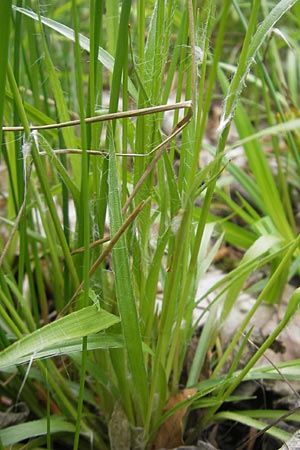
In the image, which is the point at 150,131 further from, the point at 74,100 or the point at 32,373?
the point at 74,100

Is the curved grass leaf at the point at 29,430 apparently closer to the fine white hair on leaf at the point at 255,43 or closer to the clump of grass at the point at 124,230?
the clump of grass at the point at 124,230

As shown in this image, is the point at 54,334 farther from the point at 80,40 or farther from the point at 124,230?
the point at 80,40

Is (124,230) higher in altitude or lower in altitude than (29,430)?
higher

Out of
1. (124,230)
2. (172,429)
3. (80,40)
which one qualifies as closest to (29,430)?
(172,429)

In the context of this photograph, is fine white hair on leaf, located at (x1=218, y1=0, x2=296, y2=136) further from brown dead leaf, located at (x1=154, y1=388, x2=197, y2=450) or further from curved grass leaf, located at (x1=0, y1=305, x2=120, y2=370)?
brown dead leaf, located at (x1=154, y1=388, x2=197, y2=450)

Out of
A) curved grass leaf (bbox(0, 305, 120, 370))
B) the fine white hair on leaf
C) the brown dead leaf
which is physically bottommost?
the brown dead leaf

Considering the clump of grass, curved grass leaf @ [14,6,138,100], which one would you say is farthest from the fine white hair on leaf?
curved grass leaf @ [14,6,138,100]

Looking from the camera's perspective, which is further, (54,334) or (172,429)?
(172,429)

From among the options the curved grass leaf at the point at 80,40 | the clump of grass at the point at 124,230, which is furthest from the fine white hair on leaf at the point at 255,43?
the curved grass leaf at the point at 80,40
